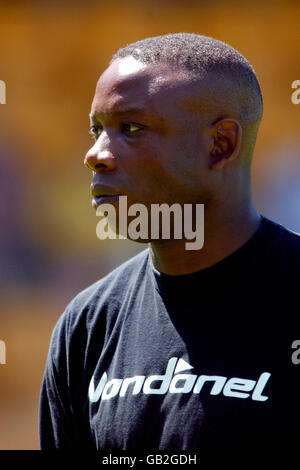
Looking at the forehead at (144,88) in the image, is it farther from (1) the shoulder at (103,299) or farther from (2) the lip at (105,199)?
(1) the shoulder at (103,299)

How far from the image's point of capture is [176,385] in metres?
2.17

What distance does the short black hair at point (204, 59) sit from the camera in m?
2.30

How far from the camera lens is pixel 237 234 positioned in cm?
228

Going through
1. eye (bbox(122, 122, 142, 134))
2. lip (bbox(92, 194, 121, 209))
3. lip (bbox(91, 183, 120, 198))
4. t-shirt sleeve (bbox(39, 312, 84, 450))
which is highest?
eye (bbox(122, 122, 142, 134))

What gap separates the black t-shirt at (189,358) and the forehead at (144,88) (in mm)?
488

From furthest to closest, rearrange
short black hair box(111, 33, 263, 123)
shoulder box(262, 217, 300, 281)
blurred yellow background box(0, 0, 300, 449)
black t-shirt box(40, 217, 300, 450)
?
blurred yellow background box(0, 0, 300, 449) < short black hair box(111, 33, 263, 123) < shoulder box(262, 217, 300, 281) < black t-shirt box(40, 217, 300, 450)

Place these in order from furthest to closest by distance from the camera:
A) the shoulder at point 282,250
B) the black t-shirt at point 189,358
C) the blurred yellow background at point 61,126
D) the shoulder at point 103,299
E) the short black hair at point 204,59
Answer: the blurred yellow background at point 61,126 → the shoulder at point 103,299 → the short black hair at point 204,59 → the shoulder at point 282,250 → the black t-shirt at point 189,358

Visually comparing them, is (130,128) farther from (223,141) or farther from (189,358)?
(189,358)

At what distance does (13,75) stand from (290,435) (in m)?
6.32

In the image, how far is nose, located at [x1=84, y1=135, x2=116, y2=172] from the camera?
2.26 metres

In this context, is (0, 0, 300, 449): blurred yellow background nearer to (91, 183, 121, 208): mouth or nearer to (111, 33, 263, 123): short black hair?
(111, 33, 263, 123): short black hair

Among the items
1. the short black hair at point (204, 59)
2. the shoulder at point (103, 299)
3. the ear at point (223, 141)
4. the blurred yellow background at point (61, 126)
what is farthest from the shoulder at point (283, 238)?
the blurred yellow background at point (61, 126)

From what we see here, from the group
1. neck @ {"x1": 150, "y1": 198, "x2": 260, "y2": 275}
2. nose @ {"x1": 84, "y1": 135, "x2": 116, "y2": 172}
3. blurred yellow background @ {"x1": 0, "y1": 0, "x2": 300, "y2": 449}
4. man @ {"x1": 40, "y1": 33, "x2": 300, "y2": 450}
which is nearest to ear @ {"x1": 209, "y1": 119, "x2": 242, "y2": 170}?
man @ {"x1": 40, "y1": 33, "x2": 300, "y2": 450}

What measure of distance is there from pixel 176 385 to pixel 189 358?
9 centimetres
